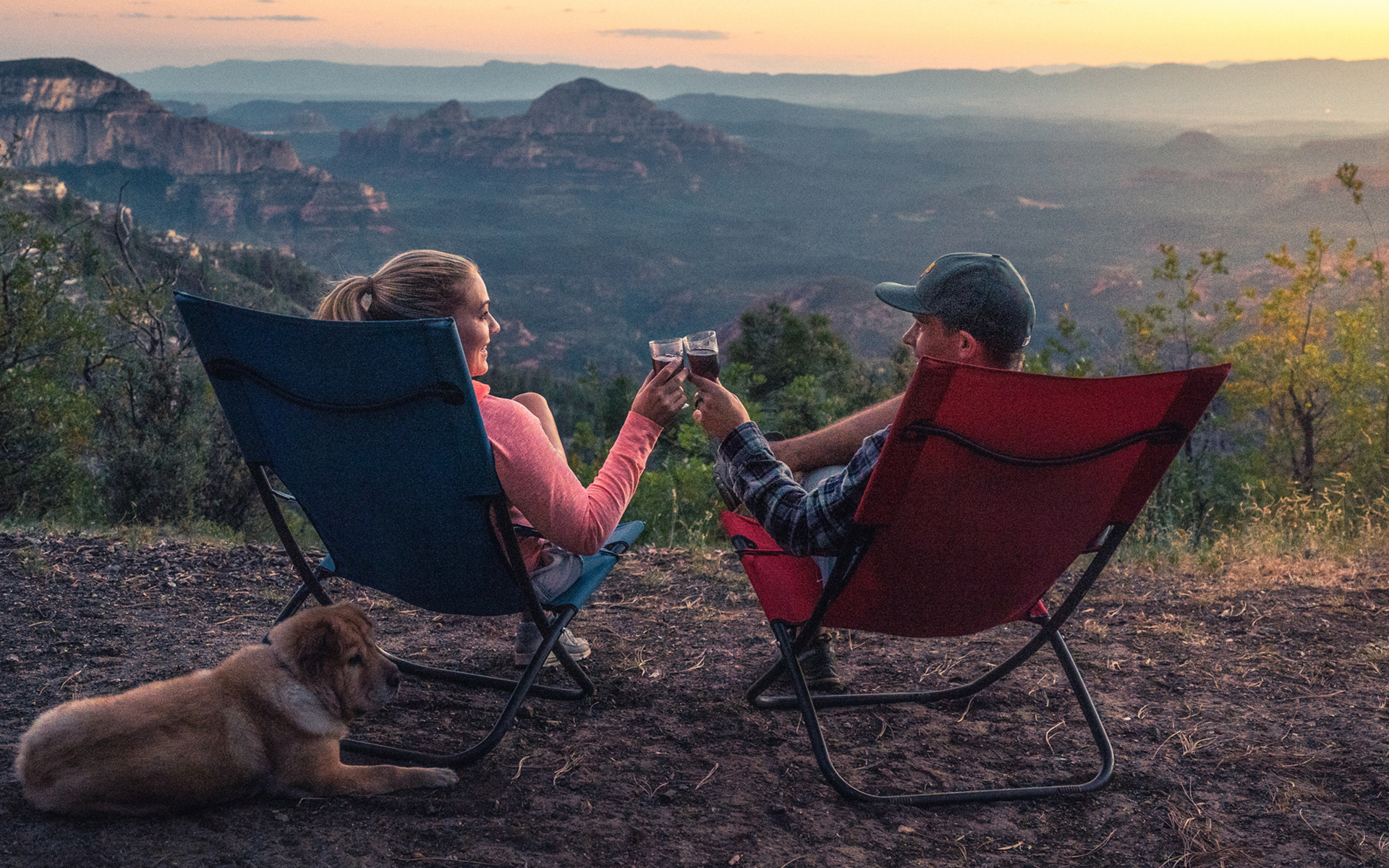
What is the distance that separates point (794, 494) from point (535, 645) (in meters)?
1.09

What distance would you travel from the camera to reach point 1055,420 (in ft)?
6.15

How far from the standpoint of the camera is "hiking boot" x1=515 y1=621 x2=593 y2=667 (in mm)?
2822

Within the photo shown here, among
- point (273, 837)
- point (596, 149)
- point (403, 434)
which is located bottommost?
point (273, 837)

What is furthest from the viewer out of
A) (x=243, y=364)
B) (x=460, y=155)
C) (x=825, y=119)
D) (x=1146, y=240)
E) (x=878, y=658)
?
(x=825, y=119)

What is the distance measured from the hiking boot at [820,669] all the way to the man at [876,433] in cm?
79

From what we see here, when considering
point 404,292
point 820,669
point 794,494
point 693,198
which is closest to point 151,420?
point 404,292

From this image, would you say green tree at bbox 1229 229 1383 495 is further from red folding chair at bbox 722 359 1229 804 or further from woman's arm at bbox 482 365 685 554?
woman's arm at bbox 482 365 685 554

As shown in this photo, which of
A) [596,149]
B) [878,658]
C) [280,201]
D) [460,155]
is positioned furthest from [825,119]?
[878,658]

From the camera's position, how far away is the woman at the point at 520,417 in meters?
2.08

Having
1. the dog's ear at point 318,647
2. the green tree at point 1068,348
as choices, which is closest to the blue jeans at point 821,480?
the dog's ear at point 318,647

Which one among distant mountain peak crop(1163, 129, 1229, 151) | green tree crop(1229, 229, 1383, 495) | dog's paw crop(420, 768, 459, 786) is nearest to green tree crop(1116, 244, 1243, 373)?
green tree crop(1229, 229, 1383, 495)

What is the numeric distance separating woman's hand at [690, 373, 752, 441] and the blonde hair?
0.56 meters

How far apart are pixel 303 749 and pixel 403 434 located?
2.15 ft

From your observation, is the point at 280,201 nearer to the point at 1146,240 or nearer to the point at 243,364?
the point at 1146,240
